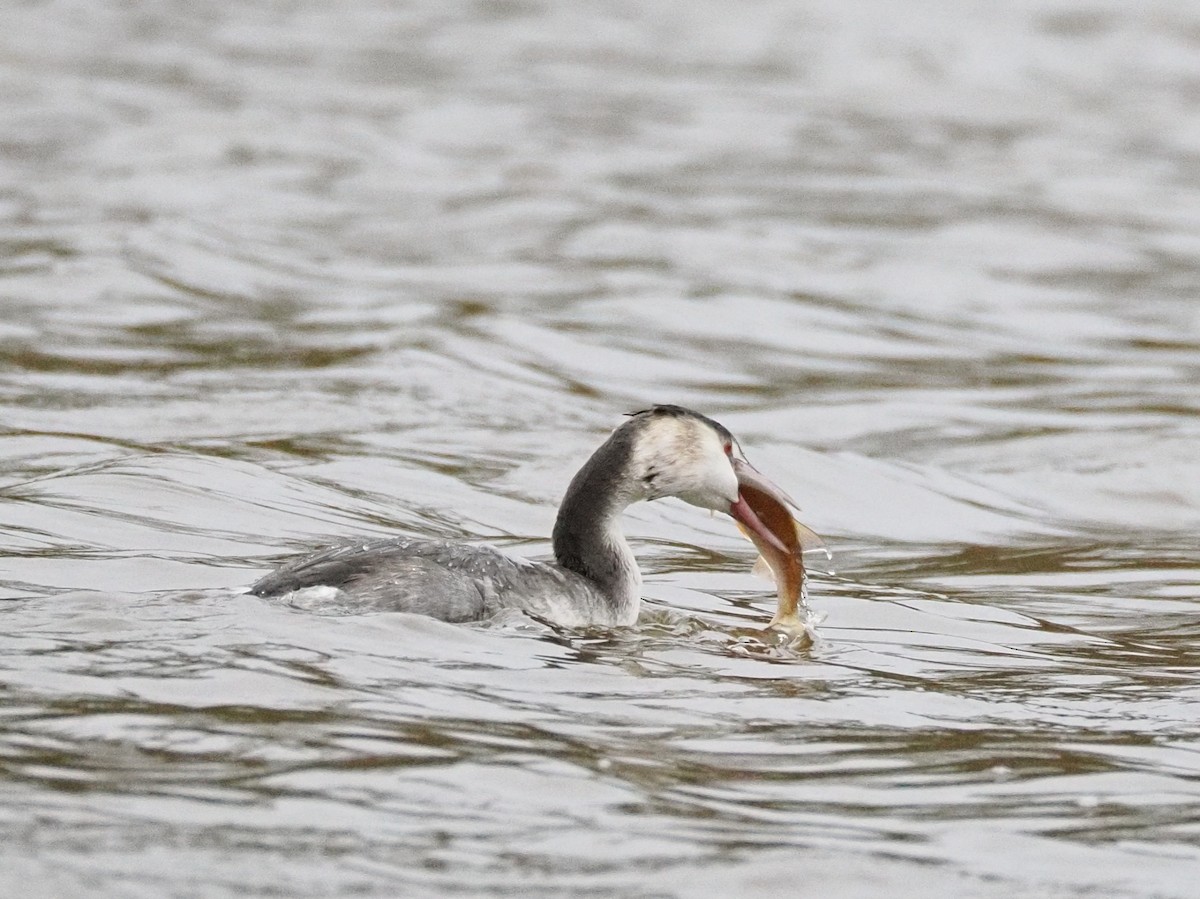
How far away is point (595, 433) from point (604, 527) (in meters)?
4.65

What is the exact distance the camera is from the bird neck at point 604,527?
351 inches

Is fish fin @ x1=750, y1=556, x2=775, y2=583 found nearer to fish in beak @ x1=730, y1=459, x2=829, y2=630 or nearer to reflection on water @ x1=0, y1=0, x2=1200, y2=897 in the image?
fish in beak @ x1=730, y1=459, x2=829, y2=630

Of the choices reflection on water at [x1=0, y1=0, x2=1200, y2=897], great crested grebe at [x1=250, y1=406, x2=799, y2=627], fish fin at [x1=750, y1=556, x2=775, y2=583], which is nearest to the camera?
reflection on water at [x1=0, y1=0, x2=1200, y2=897]

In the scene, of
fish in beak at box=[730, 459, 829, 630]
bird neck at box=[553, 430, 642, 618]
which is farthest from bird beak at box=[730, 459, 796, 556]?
bird neck at box=[553, 430, 642, 618]

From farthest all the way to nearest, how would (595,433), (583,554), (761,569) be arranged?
(595,433) → (761,569) → (583,554)

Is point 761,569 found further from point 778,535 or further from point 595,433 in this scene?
point 595,433

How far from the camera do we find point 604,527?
903 centimetres

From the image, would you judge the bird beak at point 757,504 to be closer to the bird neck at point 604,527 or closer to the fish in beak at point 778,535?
the fish in beak at point 778,535

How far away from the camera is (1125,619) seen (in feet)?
32.9

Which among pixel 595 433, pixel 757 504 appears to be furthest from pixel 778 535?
pixel 595 433

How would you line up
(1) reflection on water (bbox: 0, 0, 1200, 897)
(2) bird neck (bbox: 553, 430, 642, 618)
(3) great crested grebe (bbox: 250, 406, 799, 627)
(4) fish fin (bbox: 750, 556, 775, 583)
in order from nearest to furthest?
(1) reflection on water (bbox: 0, 0, 1200, 897), (3) great crested grebe (bbox: 250, 406, 799, 627), (2) bird neck (bbox: 553, 430, 642, 618), (4) fish fin (bbox: 750, 556, 775, 583)

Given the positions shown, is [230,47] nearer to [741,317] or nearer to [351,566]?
[741,317]

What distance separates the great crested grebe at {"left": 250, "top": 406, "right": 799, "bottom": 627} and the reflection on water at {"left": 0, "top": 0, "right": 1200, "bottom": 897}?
164mm

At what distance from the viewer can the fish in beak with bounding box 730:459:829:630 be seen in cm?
900
